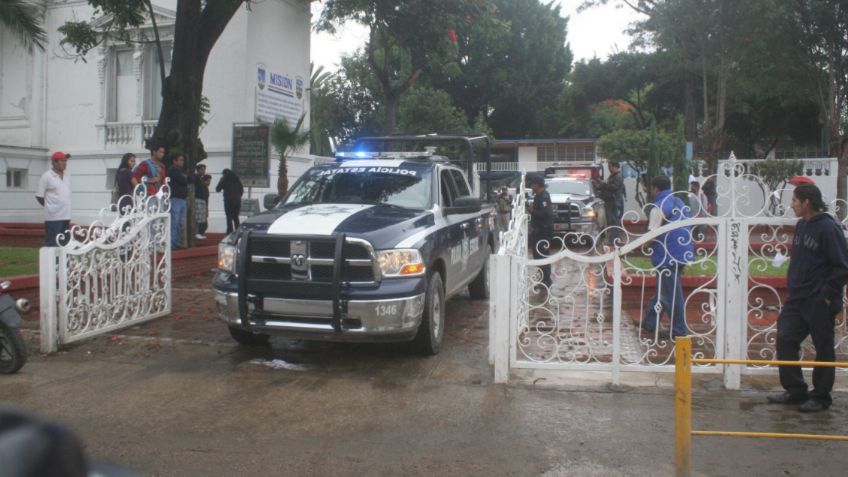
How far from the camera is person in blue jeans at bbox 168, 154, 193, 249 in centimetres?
1170

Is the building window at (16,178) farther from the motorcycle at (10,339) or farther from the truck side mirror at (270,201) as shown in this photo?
the motorcycle at (10,339)

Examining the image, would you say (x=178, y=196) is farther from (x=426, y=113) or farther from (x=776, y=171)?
(x=426, y=113)

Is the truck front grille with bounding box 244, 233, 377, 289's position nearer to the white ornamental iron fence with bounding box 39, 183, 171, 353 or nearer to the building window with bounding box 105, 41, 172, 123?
the white ornamental iron fence with bounding box 39, 183, 171, 353

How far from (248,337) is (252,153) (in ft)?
30.4

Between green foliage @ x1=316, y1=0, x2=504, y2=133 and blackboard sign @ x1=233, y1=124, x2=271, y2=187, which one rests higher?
green foliage @ x1=316, y1=0, x2=504, y2=133

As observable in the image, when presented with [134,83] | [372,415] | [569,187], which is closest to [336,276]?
[372,415]

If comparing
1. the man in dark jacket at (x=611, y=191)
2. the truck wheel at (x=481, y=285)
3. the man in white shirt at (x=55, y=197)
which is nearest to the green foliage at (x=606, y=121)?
the man in dark jacket at (x=611, y=191)

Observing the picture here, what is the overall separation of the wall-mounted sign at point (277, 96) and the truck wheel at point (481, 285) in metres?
9.54

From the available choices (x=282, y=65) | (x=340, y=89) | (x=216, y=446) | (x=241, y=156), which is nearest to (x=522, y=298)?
(x=216, y=446)

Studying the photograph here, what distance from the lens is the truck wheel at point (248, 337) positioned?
716 centimetres

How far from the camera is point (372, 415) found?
538cm

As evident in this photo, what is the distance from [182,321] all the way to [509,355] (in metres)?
4.25

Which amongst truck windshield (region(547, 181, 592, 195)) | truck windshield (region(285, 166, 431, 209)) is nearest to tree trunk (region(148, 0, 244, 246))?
truck windshield (region(285, 166, 431, 209))

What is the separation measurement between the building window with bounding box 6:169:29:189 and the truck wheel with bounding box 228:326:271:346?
1480 centimetres
